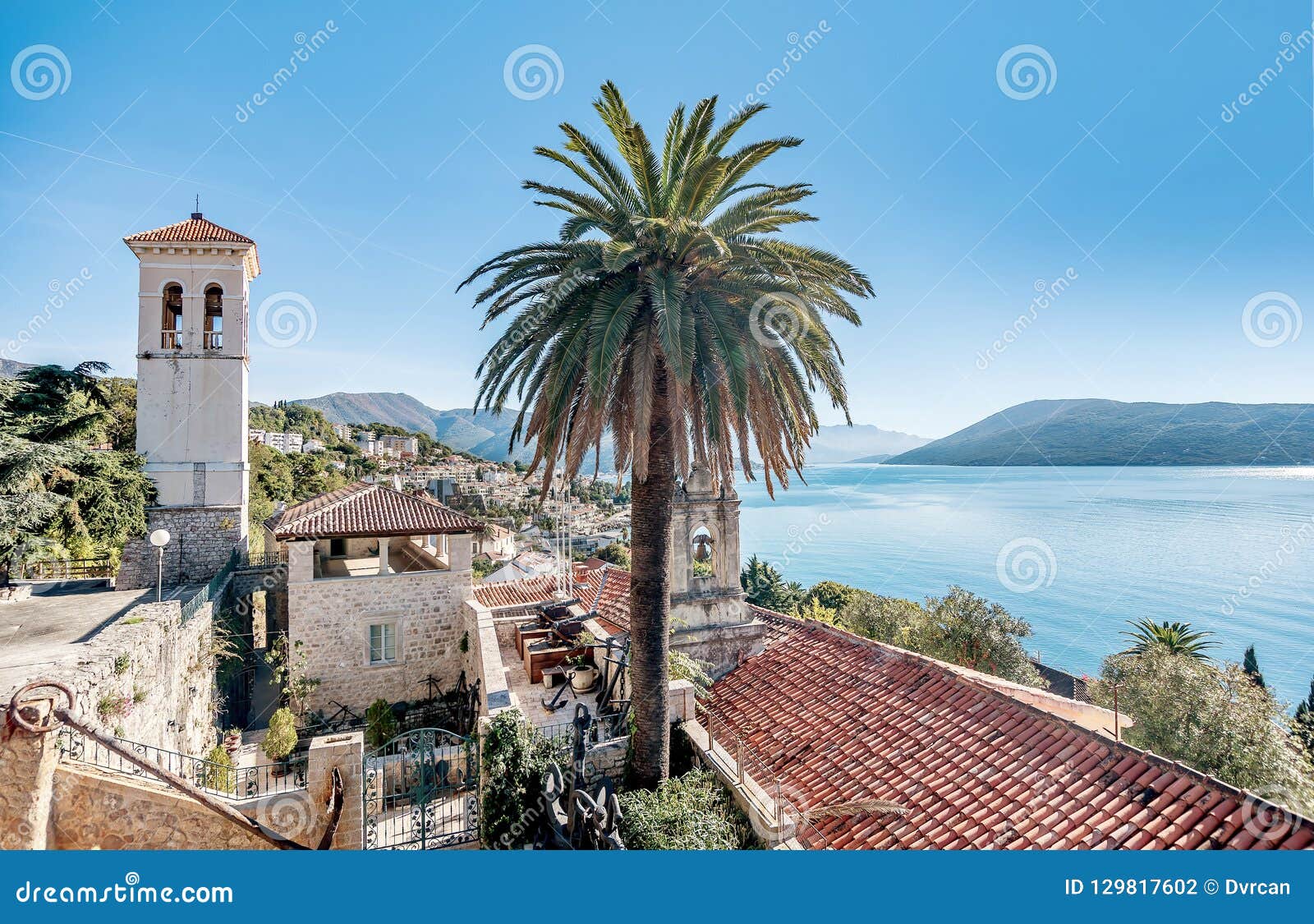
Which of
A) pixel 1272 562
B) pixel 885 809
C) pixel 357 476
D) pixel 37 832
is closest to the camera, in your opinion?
pixel 37 832

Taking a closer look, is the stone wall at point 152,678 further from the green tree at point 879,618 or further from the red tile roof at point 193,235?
the green tree at point 879,618

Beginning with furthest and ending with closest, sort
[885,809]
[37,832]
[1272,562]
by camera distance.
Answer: [1272,562], [885,809], [37,832]

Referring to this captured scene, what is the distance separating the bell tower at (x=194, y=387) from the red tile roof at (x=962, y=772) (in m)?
19.0

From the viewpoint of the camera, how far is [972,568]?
51.9m

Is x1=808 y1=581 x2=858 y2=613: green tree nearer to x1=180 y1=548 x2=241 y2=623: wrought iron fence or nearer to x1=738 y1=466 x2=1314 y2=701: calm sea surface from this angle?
x1=738 y1=466 x2=1314 y2=701: calm sea surface

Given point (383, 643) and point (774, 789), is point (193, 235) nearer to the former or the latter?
point (383, 643)

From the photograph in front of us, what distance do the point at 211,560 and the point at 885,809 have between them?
21.6 m

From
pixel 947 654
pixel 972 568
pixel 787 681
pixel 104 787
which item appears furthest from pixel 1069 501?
pixel 104 787

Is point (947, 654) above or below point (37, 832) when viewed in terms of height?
below

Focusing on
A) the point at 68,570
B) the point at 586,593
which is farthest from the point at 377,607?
the point at 68,570

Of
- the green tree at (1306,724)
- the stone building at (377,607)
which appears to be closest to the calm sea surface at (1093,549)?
the green tree at (1306,724)

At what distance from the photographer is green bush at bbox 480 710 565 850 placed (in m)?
5.86

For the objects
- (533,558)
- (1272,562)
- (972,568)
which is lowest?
(972,568)

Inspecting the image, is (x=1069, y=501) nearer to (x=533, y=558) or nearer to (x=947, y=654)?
(x=947, y=654)
